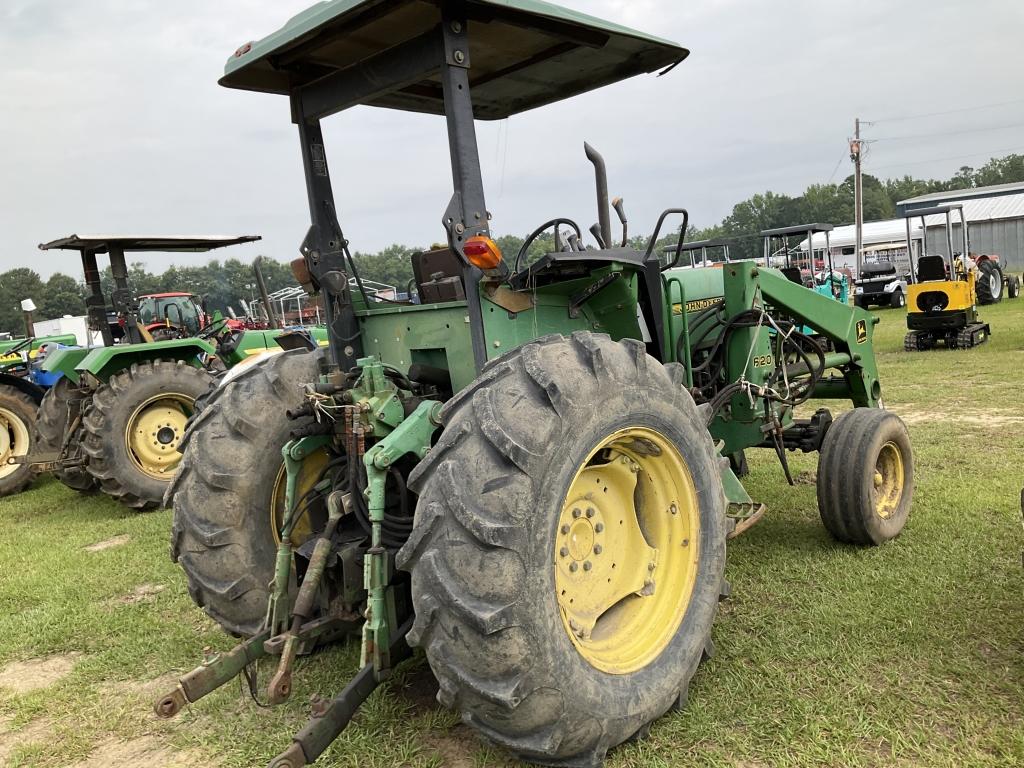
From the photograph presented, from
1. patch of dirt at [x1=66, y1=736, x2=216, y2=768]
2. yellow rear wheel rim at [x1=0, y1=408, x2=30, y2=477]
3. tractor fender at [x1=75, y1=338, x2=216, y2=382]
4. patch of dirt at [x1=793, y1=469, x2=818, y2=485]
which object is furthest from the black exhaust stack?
yellow rear wheel rim at [x1=0, y1=408, x2=30, y2=477]

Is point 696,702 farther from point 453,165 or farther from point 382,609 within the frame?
point 453,165

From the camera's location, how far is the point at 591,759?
2.45 metres

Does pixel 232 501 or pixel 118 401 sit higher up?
pixel 118 401

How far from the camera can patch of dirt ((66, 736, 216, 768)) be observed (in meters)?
2.87

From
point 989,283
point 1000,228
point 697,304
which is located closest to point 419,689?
point 697,304

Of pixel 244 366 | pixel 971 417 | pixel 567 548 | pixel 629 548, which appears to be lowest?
pixel 971 417

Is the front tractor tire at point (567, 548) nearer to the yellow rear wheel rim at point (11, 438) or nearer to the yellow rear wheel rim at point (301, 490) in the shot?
the yellow rear wheel rim at point (301, 490)

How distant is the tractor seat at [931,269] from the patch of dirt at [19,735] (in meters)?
14.1

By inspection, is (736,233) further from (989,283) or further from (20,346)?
(20,346)

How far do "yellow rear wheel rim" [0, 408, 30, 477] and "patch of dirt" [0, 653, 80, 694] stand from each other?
18.1ft

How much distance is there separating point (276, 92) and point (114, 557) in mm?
3961

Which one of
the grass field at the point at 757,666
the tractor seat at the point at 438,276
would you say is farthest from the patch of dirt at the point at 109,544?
the tractor seat at the point at 438,276

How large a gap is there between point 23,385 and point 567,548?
27.4ft

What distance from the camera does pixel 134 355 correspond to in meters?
7.83
